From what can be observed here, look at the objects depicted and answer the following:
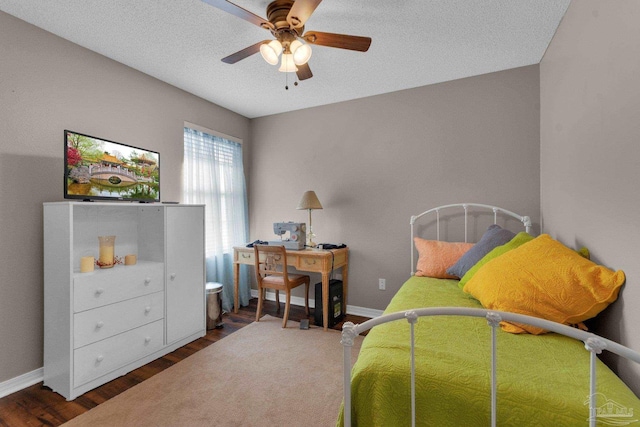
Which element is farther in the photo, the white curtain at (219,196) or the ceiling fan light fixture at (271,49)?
the white curtain at (219,196)

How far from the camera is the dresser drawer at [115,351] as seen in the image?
194 centimetres

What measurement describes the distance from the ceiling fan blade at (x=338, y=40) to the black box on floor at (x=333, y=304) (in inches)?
85.0

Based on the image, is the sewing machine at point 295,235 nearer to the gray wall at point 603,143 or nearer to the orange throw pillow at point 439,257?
the orange throw pillow at point 439,257

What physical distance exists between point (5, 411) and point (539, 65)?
4.61m

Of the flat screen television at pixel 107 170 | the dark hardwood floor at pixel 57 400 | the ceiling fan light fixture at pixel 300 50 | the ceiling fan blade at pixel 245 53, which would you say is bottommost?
the dark hardwood floor at pixel 57 400

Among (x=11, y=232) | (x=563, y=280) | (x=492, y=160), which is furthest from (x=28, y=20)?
(x=492, y=160)

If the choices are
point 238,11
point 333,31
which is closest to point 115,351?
point 238,11

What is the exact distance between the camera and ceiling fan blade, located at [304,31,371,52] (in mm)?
1711

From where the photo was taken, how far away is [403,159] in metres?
3.17

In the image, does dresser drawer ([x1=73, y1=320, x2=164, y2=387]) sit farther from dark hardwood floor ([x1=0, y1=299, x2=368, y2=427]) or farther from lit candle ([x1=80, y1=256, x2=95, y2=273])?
lit candle ([x1=80, y1=256, x2=95, y2=273])

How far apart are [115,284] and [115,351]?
0.47m

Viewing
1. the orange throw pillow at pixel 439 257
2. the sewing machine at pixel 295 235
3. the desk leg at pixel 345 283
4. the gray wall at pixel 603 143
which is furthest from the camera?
the desk leg at pixel 345 283

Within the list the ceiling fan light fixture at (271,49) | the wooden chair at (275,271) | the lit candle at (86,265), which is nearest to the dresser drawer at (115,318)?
the lit candle at (86,265)

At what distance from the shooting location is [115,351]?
2.13 meters
